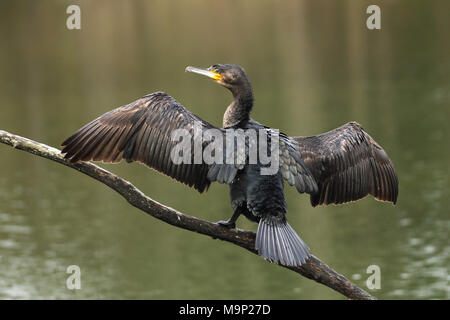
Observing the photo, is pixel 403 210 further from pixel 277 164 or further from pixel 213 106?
pixel 277 164

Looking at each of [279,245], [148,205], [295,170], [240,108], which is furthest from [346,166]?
[148,205]

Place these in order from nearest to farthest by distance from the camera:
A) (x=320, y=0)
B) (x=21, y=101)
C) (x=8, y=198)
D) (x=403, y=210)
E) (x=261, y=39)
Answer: (x=403, y=210), (x=8, y=198), (x=21, y=101), (x=261, y=39), (x=320, y=0)

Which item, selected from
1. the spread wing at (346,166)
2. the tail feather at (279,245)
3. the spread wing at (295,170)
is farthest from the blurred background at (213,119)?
the tail feather at (279,245)

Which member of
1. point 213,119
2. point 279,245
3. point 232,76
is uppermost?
point 232,76

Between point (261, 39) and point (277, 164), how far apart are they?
1319 inches

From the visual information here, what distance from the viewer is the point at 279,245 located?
5.59m

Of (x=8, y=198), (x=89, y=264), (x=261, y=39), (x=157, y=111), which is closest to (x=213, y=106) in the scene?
(x=8, y=198)

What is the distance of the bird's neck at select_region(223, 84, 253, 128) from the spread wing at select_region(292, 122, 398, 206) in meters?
0.54

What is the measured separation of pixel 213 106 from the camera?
2612 centimetres

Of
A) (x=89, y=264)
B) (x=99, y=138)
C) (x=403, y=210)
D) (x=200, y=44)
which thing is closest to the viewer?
(x=99, y=138)

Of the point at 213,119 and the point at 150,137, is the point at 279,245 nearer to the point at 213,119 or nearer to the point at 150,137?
the point at 150,137

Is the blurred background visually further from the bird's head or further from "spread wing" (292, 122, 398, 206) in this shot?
the bird's head

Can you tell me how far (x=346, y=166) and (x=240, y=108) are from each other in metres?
1.16

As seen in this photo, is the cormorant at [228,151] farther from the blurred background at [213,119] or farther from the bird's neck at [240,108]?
the blurred background at [213,119]
